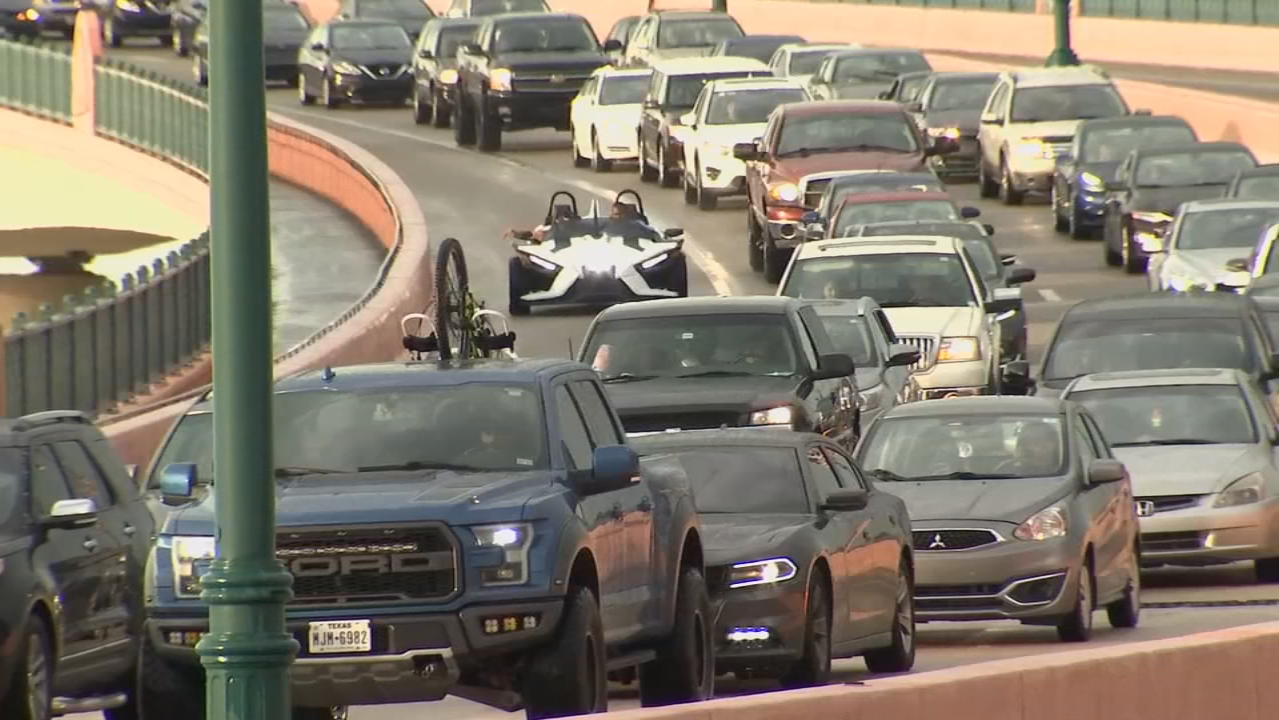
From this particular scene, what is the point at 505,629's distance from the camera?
492 inches

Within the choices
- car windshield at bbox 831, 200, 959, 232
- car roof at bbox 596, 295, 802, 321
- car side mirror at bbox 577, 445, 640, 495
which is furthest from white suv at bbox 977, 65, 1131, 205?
car side mirror at bbox 577, 445, 640, 495

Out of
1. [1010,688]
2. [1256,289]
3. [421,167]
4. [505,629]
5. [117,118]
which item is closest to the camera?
[1010,688]

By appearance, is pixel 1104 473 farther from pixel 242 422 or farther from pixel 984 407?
pixel 242 422

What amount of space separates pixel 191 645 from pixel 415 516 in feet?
3.31

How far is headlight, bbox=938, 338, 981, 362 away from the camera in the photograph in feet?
94.2

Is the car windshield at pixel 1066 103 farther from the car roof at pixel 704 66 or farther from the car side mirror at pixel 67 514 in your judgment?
the car side mirror at pixel 67 514

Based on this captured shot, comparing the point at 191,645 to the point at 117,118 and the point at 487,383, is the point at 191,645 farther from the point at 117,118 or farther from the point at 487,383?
the point at 117,118

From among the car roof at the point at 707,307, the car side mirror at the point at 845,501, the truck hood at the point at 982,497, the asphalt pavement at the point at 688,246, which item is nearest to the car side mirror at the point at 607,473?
the asphalt pavement at the point at 688,246

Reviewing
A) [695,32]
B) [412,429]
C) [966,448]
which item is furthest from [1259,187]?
[412,429]

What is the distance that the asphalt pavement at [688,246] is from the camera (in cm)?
1912

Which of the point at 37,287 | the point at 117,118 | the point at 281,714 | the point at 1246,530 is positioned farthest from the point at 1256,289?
the point at 37,287

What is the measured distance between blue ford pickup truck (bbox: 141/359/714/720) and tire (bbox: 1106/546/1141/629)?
6023 mm

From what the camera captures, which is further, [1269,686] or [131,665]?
[131,665]

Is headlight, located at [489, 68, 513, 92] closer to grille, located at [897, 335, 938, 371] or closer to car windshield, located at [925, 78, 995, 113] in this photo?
car windshield, located at [925, 78, 995, 113]
